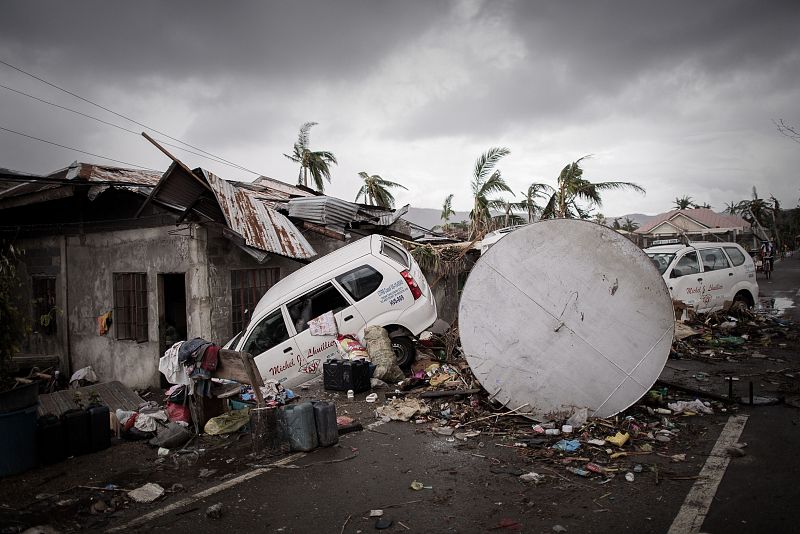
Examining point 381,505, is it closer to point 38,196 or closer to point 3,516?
point 3,516

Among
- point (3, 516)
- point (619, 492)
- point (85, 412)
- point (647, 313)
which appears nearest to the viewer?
point (619, 492)

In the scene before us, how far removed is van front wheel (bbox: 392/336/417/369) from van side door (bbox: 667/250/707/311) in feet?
21.2

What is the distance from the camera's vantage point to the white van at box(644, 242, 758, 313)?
11.1m

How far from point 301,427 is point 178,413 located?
104 inches

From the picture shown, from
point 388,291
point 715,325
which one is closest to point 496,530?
point 388,291

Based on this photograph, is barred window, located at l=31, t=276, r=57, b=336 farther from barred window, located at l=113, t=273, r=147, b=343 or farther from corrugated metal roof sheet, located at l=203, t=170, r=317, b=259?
corrugated metal roof sheet, located at l=203, t=170, r=317, b=259

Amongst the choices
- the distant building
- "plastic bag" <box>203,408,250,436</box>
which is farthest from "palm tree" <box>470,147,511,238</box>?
the distant building

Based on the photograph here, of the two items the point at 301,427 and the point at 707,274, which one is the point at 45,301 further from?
the point at 707,274

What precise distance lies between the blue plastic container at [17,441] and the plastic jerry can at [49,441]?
0.10m

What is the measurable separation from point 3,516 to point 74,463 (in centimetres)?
148

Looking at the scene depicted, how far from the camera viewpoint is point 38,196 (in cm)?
1052

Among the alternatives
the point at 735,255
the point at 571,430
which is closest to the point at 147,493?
the point at 571,430

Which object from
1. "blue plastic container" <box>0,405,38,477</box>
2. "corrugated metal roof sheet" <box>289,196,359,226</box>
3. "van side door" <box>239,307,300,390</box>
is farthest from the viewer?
"corrugated metal roof sheet" <box>289,196,359,226</box>

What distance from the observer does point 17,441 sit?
548 cm
